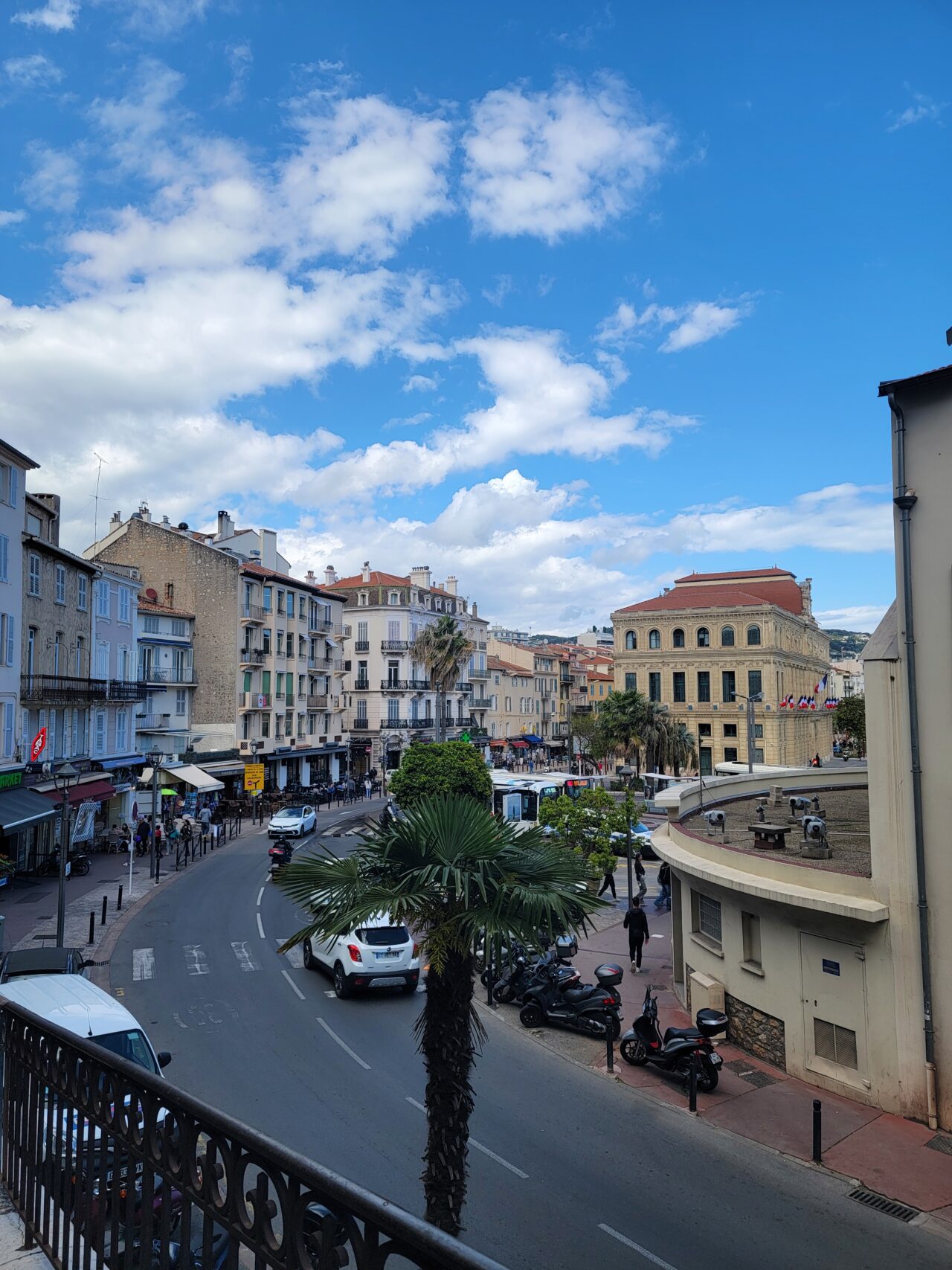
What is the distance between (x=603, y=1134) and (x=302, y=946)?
1111cm

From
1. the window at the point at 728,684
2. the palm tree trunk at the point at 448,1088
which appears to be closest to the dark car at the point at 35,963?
the palm tree trunk at the point at 448,1088

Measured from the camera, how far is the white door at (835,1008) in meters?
12.7

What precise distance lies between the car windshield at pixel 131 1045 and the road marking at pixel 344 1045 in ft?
15.0

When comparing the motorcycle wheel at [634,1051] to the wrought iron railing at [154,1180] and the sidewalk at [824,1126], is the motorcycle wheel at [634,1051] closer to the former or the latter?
the sidewalk at [824,1126]

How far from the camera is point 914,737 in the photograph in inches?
481

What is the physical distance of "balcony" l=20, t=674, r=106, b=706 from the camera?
31281 mm

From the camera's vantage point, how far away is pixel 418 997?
18250 millimetres

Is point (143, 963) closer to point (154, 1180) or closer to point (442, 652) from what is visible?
point (154, 1180)

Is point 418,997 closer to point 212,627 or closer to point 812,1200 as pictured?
point 812,1200

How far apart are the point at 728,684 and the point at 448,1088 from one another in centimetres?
6783

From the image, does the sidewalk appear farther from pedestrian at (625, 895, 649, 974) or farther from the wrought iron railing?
the wrought iron railing

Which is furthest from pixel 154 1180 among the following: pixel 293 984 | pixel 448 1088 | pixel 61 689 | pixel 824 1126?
pixel 61 689

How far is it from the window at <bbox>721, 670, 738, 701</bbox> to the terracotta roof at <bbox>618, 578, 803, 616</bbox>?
223 inches

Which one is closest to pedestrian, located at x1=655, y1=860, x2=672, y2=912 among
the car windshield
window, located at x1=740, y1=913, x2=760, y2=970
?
window, located at x1=740, y1=913, x2=760, y2=970
